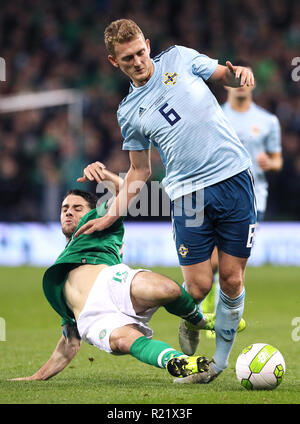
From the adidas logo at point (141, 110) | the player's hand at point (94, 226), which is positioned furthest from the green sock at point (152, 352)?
the adidas logo at point (141, 110)

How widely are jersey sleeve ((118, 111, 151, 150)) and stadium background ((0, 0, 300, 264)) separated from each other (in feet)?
29.4

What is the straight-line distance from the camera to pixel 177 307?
4828mm

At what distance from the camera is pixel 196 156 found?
4.98 m

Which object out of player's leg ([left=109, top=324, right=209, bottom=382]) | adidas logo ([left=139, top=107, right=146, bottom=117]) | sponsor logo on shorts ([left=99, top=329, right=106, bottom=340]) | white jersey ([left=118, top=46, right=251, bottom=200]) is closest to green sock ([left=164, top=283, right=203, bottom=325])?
player's leg ([left=109, top=324, right=209, bottom=382])

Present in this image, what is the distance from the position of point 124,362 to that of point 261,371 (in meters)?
1.74

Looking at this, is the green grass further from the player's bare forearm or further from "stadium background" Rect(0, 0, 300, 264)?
"stadium background" Rect(0, 0, 300, 264)

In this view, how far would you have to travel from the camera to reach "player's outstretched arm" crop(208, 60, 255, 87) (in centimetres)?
481

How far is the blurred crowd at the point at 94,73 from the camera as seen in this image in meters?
15.4

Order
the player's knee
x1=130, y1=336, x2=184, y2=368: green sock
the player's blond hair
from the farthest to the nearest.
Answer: the player's blond hair < the player's knee < x1=130, y1=336, x2=184, y2=368: green sock

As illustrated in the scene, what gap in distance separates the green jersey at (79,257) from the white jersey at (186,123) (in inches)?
20.7

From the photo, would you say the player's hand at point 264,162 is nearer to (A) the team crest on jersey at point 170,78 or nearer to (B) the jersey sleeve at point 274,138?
(B) the jersey sleeve at point 274,138

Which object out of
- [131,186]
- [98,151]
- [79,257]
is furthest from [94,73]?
[79,257]

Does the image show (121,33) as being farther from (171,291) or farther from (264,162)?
(264,162)
